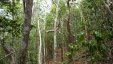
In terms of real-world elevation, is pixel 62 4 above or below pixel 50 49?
above

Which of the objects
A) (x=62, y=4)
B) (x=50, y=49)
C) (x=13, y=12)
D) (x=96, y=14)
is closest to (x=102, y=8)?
(x=96, y=14)

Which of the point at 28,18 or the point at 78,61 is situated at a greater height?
the point at 28,18

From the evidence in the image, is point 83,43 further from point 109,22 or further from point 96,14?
point 96,14

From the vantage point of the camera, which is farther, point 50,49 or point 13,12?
point 50,49

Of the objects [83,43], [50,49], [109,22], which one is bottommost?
[50,49]

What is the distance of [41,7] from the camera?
88.9 feet

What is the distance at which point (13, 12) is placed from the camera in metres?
9.23

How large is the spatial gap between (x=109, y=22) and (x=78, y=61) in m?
6.12

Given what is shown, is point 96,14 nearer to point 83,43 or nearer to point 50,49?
point 83,43

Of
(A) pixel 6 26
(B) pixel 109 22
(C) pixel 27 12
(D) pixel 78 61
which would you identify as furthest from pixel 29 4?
(D) pixel 78 61

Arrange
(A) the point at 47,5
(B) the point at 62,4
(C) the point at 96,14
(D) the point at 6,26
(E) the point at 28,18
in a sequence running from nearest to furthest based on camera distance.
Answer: (E) the point at 28,18 → (D) the point at 6,26 → (C) the point at 96,14 → (B) the point at 62,4 → (A) the point at 47,5

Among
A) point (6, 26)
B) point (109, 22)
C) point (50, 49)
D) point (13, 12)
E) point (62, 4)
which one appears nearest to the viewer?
point (6, 26)

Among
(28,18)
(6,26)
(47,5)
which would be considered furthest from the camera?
(47,5)

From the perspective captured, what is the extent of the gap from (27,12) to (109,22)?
5.58 metres
